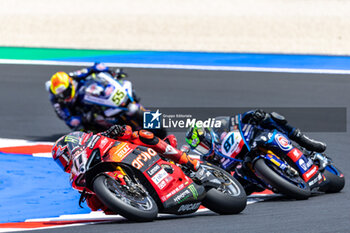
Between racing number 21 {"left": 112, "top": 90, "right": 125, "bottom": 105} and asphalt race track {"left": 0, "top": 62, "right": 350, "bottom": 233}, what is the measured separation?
127 cm

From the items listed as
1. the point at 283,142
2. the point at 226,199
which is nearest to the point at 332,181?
the point at 283,142

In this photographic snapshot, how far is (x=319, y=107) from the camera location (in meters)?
15.1

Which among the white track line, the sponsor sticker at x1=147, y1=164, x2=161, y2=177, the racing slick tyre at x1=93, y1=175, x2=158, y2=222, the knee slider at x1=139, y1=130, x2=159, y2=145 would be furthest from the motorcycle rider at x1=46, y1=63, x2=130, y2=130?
the white track line

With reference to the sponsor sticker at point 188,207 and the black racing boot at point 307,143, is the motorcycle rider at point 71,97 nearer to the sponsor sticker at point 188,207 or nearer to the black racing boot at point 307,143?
the black racing boot at point 307,143

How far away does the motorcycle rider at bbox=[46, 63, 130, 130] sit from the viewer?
12055mm

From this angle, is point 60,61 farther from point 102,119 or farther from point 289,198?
point 289,198

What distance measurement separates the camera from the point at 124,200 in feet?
21.0

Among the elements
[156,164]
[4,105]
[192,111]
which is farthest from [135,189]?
[4,105]

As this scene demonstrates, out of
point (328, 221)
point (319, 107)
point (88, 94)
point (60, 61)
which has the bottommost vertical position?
point (60, 61)

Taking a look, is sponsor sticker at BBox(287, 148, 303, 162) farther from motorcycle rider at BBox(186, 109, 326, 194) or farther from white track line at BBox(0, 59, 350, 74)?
white track line at BBox(0, 59, 350, 74)

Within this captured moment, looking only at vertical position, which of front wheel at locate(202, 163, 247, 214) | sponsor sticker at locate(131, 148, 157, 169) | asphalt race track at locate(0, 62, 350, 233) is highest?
sponsor sticker at locate(131, 148, 157, 169)

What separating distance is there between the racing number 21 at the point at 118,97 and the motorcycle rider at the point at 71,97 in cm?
41

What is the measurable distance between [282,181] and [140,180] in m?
1.82

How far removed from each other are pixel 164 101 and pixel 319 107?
3.22 meters
